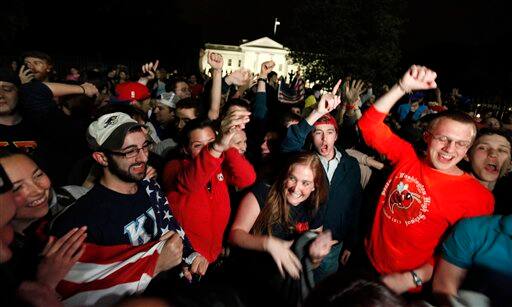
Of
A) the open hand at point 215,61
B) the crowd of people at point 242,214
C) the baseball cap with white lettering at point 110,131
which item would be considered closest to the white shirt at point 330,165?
the crowd of people at point 242,214

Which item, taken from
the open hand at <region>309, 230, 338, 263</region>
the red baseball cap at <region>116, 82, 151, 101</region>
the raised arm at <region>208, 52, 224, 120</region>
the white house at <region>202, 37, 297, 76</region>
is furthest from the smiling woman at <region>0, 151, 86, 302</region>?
the white house at <region>202, 37, 297, 76</region>

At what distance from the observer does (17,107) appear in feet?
10.9

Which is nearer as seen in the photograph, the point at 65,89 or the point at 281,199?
the point at 281,199

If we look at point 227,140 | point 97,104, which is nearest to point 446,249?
point 227,140

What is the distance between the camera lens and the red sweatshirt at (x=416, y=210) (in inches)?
104

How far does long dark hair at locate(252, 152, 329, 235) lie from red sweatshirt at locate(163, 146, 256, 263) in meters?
0.40

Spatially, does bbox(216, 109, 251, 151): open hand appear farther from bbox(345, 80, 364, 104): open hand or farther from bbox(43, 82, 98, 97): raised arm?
bbox(345, 80, 364, 104): open hand

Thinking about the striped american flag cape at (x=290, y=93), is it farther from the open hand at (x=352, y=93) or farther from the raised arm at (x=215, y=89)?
the raised arm at (x=215, y=89)

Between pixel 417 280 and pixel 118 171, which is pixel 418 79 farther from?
pixel 118 171

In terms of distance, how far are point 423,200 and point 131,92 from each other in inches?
168

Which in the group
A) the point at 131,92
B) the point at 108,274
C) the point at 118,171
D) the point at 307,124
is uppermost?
the point at 307,124

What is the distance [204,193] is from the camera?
295cm

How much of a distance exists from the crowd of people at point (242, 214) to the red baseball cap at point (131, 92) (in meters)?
1.13

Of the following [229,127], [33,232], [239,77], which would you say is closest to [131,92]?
[239,77]
